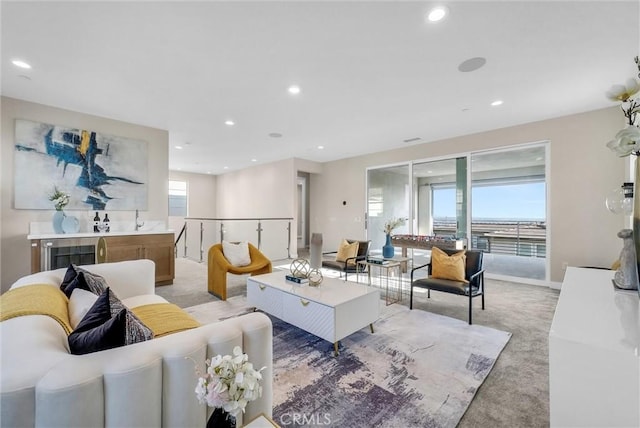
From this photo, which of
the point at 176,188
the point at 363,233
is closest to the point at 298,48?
the point at 363,233

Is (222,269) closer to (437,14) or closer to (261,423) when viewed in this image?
(261,423)

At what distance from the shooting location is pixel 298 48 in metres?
2.55

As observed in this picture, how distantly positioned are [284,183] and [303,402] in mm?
6445

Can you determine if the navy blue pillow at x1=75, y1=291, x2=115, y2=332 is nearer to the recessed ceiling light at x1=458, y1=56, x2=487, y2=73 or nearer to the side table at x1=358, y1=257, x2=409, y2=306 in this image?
the side table at x1=358, y1=257, x2=409, y2=306

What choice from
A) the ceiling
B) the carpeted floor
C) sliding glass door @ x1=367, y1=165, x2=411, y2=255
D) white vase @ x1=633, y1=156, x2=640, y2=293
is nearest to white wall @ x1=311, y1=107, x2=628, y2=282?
the ceiling

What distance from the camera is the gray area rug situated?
1649 millimetres

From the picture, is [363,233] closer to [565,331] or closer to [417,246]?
[417,246]

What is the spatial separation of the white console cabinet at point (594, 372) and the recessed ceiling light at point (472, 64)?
263 centimetres

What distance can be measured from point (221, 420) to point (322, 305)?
149cm

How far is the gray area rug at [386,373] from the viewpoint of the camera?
1649 mm

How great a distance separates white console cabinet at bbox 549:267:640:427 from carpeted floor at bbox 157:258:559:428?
0.91 metres

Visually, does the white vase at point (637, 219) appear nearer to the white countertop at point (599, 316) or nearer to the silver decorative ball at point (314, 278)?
the white countertop at point (599, 316)

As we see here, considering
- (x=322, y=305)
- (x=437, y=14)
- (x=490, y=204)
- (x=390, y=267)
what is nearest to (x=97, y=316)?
(x=322, y=305)

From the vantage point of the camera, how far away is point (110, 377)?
89 centimetres
